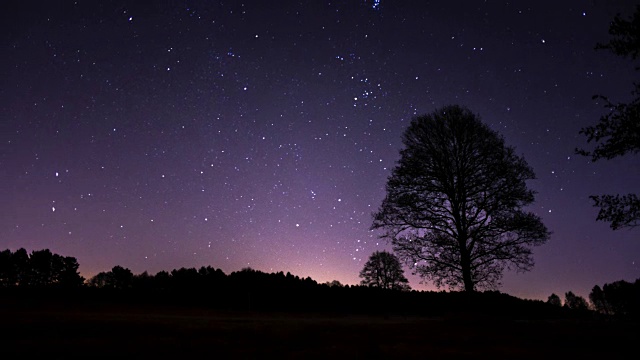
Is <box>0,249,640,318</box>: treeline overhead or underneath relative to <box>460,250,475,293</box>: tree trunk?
underneath

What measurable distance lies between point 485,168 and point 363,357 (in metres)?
13.7

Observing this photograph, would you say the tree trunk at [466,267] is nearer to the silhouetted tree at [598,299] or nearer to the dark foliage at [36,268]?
the dark foliage at [36,268]

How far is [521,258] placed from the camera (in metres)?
16.1

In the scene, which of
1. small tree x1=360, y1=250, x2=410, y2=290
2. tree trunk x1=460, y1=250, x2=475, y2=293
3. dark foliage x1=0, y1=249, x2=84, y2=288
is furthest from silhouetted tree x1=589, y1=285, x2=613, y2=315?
dark foliage x1=0, y1=249, x2=84, y2=288

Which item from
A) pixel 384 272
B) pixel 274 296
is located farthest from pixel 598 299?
pixel 274 296

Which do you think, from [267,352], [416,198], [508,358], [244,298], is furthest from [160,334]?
[244,298]

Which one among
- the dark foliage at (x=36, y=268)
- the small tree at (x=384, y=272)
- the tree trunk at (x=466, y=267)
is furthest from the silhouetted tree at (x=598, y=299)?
the dark foliage at (x=36, y=268)

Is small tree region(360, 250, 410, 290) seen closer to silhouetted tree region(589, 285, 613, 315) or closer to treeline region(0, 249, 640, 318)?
treeline region(0, 249, 640, 318)

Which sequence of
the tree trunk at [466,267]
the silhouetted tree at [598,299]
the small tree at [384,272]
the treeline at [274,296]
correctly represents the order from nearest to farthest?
the tree trunk at [466,267], the treeline at [274,296], the small tree at [384,272], the silhouetted tree at [598,299]

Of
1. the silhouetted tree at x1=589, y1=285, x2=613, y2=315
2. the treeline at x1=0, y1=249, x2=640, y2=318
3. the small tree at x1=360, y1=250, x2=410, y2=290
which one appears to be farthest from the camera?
the silhouetted tree at x1=589, y1=285, x2=613, y2=315

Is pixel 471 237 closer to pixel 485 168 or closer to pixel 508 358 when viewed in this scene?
pixel 485 168

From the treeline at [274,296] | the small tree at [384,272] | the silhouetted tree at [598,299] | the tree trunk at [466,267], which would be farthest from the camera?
the silhouetted tree at [598,299]

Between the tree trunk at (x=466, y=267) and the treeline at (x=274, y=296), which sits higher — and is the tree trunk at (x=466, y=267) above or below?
above

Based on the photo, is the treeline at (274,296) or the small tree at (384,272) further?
the small tree at (384,272)
